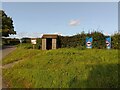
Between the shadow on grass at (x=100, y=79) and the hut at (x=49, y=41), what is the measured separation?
15384 millimetres

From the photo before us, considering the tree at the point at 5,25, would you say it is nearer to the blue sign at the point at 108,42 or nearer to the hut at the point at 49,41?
the hut at the point at 49,41

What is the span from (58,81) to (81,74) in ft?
4.53

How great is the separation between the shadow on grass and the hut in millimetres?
15384

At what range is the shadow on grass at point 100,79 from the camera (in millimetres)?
8680

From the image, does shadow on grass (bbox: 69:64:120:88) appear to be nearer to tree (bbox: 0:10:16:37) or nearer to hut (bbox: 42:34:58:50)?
hut (bbox: 42:34:58:50)

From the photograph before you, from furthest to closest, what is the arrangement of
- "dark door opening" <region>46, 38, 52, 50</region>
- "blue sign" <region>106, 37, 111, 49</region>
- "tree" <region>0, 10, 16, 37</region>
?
"tree" <region>0, 10, 16, 37</region>, "dark door opening" <region>46, 38, 52, 50</region>, "blue sign" <region>106, 37, 111, 49</region>

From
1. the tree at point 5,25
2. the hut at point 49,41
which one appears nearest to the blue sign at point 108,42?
the hut at point 49,41

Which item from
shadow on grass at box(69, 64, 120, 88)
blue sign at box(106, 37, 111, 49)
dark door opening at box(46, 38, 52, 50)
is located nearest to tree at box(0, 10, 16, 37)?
dark door opening at box(46, 38, 52, 50)

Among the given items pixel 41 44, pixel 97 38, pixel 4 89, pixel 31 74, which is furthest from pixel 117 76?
pixel 41 44

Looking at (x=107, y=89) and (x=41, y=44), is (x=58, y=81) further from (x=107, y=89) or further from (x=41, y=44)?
(x=41, y=44)

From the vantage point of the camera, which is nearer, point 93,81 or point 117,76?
point 93,81

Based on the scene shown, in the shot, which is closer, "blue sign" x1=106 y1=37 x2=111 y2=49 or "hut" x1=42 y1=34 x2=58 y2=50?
"blue sign" x1=106 y1=37 x2=111 y2=49

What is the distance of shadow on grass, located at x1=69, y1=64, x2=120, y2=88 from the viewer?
8680mm

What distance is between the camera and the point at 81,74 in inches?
391
